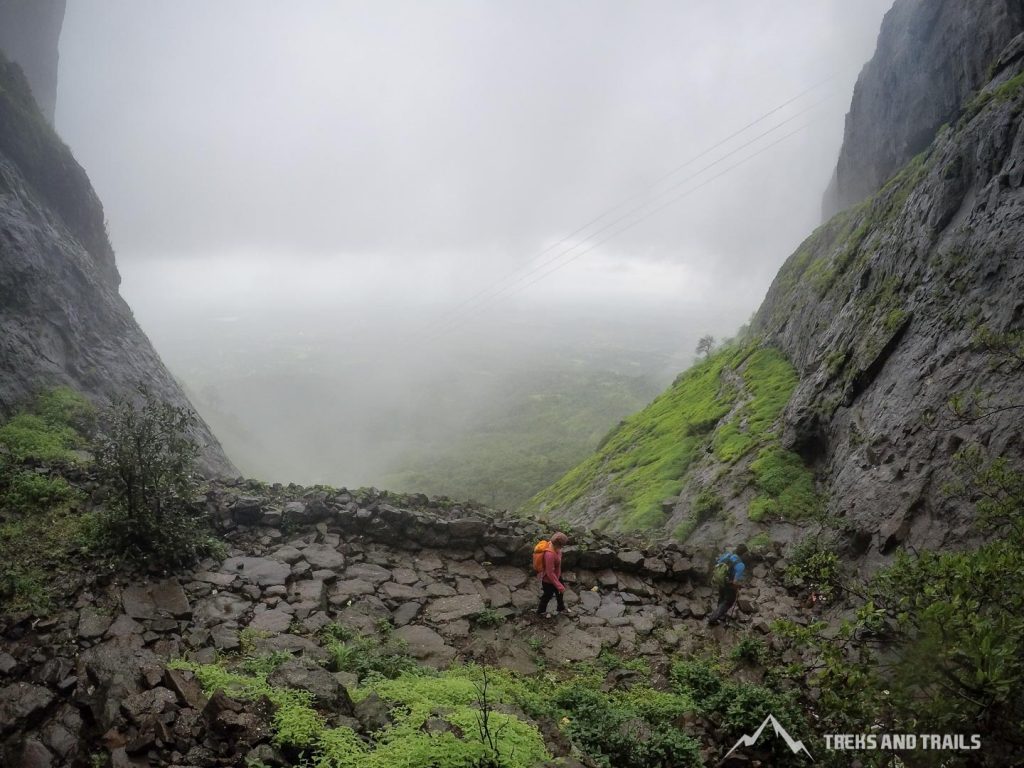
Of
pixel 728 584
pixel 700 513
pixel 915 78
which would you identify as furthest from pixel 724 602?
pixel 915 78

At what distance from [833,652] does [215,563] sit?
39.9 feet

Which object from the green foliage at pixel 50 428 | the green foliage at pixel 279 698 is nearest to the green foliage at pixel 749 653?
the green foliage at pixel 279 698

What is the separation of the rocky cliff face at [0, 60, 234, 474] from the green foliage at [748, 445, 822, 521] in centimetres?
2532

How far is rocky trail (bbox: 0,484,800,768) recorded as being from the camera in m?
6.40

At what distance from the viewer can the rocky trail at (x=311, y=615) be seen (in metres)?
6.40

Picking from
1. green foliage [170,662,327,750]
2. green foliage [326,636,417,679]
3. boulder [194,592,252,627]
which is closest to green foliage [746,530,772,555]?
green foliage [326,636,417,679]

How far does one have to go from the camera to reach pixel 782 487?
16.3m

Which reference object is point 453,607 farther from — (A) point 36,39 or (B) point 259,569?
(A) point 36,39

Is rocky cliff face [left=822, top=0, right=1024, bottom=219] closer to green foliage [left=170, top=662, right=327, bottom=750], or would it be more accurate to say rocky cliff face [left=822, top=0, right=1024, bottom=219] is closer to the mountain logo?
the mountain logo

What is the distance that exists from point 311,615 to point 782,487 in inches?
555

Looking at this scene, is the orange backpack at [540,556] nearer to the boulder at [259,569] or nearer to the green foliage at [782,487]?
the boulder at [259,569]

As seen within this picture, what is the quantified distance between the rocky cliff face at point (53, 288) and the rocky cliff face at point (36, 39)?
56.9 feet

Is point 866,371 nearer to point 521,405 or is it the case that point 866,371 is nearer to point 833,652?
point 833,652

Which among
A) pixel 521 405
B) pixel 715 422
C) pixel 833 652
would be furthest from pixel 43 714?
pixel 521 405
